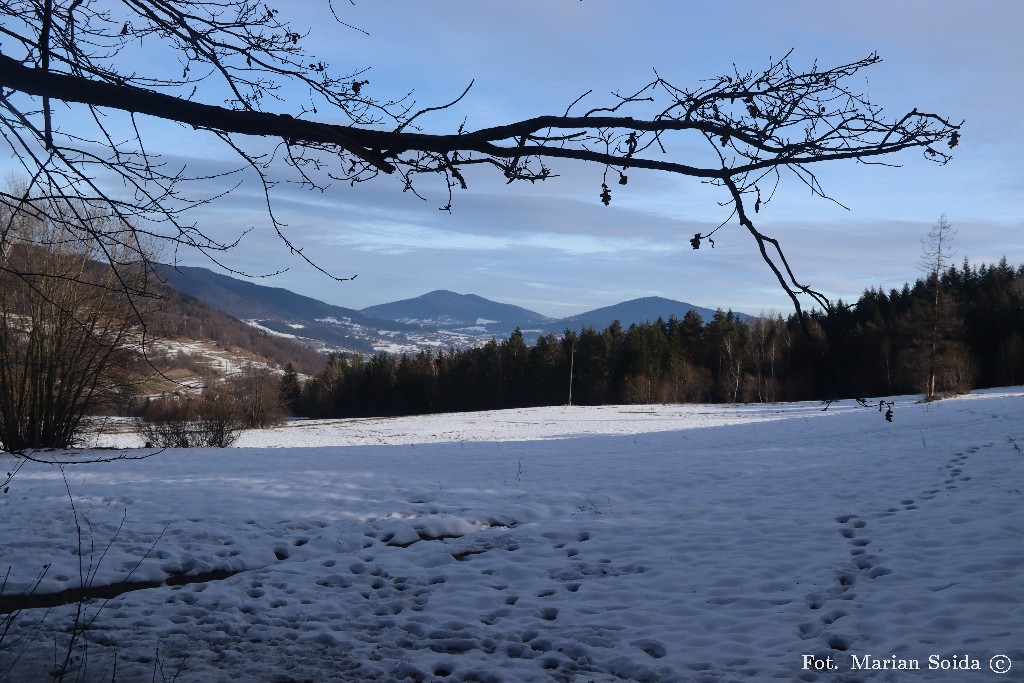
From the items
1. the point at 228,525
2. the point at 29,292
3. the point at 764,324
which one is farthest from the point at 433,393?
the point at 228,525

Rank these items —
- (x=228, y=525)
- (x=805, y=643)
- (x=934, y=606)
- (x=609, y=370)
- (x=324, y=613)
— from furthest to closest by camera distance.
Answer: (x=609, y=370)
(x=228, y=525)
(x=324, y=613)
(x=934, y=606)
(x=805, y=643)

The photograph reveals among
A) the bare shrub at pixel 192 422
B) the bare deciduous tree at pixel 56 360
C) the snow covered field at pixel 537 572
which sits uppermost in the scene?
the bare deciduous tree at pixel 56 360

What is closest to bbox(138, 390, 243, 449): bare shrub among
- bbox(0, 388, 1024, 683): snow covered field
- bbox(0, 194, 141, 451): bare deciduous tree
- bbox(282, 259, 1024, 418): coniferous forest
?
bbox(0, 194, 141, 451): bare deciduous tree

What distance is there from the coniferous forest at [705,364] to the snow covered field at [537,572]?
2748 centimetres

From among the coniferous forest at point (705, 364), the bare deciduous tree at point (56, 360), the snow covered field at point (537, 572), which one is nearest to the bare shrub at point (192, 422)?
the bare deciduous tree at point (56, 360)

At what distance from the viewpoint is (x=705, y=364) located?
59.9m

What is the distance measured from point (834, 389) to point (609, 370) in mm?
56226

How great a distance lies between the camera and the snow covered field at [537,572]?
4290 mm

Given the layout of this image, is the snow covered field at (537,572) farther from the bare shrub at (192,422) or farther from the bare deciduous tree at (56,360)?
the bare shrub at (192,422)

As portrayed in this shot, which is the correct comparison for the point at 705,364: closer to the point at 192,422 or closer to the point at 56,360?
the point at 192,422

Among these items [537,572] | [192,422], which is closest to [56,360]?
[192,422]

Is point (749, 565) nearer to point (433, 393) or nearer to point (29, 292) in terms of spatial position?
point (29, 292)

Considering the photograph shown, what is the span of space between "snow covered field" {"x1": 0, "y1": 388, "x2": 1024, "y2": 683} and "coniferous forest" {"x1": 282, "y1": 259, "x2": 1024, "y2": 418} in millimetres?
27481

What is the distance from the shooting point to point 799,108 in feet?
8.73
